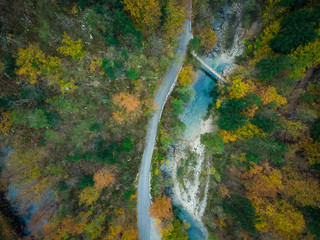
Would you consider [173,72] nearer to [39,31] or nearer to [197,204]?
[39,31]

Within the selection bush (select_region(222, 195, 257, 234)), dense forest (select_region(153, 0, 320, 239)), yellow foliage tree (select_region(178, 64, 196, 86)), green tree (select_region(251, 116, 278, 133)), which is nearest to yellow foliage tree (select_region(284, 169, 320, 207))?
dense forest (select_region(153, 0, 320, 239))

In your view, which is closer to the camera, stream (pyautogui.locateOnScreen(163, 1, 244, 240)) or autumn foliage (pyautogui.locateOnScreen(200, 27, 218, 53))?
autumn foliage (pyautogui.locateOnScreen(200, 27, 218, 53))

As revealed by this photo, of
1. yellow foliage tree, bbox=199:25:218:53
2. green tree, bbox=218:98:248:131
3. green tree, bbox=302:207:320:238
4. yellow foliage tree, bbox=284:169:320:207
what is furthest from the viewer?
yellow foliage tree, bbox=199:25:218:53

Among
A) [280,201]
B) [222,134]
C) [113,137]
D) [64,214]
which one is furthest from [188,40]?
[64,214]

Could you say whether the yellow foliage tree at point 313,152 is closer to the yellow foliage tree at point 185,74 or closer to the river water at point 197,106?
the river water at point 197,106

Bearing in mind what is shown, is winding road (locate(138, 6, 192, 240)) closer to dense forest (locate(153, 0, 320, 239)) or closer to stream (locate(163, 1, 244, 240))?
dense forest (locate(153, 0, 320, 239))

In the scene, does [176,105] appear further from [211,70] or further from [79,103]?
[79,103]

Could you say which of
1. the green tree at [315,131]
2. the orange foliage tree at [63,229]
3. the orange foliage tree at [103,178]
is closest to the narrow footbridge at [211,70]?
the green tree at [315,131]

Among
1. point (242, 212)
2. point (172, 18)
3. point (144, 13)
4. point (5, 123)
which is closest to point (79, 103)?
point (5, 123)
